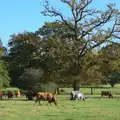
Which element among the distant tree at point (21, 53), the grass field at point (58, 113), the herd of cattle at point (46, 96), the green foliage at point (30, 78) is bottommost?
the grass field at point (58, 113)

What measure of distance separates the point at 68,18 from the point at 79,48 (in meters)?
5.07

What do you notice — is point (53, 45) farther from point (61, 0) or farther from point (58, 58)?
point (61, 0)

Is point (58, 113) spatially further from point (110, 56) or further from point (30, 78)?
point (30, 78)

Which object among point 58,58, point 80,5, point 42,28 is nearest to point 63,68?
point 58,58

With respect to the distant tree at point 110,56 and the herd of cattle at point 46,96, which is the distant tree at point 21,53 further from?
the herd of cattle at point 46,96

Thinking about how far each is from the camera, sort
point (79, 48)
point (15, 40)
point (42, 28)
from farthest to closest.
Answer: point (15, 40) → point (42, 28) → point (79, 48)

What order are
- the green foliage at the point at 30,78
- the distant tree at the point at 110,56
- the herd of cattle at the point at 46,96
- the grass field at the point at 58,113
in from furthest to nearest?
the green foliage at the point at 30,78 → the distant tree at the point at 110,56 → the herd of cattle at the point at 46,96 → the grass field at the point at 58,113

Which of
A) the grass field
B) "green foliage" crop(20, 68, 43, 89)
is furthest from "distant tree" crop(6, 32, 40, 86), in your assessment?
the grass field

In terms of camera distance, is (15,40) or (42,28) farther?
(15,40)

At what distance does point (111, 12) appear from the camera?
5775 cm

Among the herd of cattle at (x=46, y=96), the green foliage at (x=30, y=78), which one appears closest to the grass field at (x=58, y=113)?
the herd of cattle at (x=46, y=96)

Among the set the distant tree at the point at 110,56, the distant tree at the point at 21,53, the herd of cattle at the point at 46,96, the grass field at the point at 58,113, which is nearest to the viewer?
the grass field at the point at 58,113

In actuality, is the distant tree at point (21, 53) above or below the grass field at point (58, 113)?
above

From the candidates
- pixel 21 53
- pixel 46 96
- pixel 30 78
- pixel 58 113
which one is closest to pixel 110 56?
pixel 30 78
